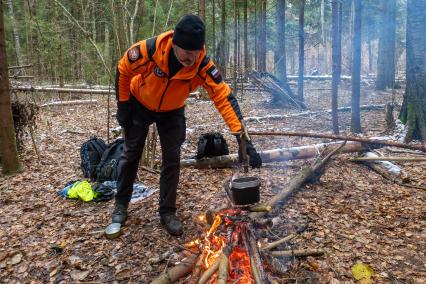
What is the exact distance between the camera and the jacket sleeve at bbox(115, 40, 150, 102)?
3.58m

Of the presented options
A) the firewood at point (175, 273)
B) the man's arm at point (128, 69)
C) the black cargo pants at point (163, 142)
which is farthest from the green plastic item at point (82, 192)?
the firewood at point (175, 273)

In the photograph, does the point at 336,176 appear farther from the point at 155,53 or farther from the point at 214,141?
the point at 155,53

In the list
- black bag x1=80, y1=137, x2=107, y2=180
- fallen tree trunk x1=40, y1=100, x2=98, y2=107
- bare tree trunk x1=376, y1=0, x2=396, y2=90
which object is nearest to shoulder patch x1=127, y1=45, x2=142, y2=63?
black bag x1=80, y1=137, x2=107, y2=180

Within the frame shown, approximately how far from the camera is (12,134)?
632 centimetres

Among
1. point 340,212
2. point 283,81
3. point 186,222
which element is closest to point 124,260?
point 186,222

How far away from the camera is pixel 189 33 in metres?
3.24

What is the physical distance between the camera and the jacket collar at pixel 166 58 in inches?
138

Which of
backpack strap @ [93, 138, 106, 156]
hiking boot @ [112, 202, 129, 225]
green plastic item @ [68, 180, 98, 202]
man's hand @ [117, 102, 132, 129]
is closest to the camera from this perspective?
man's hand @ [117, 102, 132, 129]

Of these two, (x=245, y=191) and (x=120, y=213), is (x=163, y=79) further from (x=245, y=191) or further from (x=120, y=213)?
(x=120, y=213)

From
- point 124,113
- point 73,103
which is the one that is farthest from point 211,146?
point 73,103

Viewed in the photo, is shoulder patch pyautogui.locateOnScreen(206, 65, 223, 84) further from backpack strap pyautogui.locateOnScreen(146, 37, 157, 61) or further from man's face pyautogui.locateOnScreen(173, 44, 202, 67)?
backpack strap pyautogui.locateOnScreen(146, 37, 157, 61)

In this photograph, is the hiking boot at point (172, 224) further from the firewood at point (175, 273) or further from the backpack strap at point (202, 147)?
the backpack strap at point (202, 147)

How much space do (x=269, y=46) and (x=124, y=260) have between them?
122 feet

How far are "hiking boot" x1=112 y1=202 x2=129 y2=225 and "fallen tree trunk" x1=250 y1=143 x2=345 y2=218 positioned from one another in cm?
166
